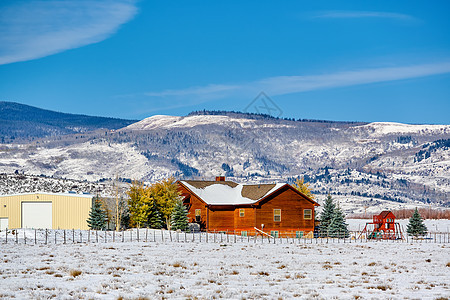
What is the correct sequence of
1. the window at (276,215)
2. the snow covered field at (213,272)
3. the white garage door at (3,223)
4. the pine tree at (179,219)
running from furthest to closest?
the white garage door at (3,223)
the window at (276,215)
the pine tree at (179,219)
the snow covered field at (213,272)

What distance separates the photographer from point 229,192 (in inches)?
3120

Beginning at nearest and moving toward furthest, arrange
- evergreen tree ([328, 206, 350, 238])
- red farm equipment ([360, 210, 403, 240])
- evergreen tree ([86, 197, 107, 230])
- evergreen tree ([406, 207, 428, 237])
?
evergreen tree ([86, 197, 107, 230]) < red farm equipment ([360, 210, 403, 240]) < evergreen tree ([328, 206, 350, 238]) < evergreen tree ([406, 207, 428, 237])

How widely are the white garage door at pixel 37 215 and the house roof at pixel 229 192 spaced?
16.8m

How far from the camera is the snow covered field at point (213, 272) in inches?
1026

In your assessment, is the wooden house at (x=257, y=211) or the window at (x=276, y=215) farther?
the window at (x=276, y=215)

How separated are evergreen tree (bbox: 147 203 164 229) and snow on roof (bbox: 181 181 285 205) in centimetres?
553

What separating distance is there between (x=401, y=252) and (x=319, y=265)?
13546mm

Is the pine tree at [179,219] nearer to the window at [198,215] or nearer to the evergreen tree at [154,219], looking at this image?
the evergreen tree at [154,219]

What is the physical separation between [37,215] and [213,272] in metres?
48.6

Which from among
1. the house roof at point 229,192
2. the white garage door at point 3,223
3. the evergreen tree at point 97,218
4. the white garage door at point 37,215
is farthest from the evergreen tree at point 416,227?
the white garage door at point 3,223

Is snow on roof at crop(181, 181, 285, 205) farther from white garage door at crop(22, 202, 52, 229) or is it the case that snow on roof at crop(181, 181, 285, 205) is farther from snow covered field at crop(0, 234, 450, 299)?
snow covered field at crop(0, 234, 450, 299)

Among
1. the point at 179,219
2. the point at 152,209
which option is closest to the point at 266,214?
the point at 179,219

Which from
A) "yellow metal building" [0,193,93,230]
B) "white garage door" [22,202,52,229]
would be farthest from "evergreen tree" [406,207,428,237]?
"white garage door" [22,202,52,229]

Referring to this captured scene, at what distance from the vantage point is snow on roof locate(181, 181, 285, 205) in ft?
244
